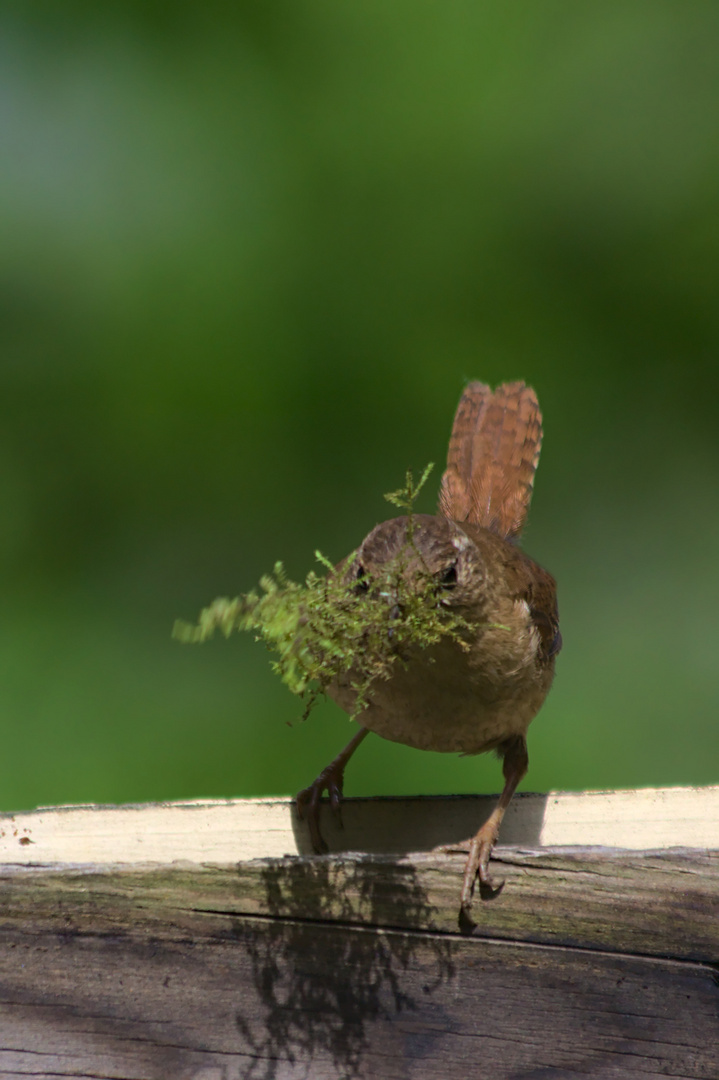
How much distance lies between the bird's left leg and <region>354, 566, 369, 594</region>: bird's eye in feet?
1.45

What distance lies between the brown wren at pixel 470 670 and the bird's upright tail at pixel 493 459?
10.6 inches

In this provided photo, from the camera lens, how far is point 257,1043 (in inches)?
56.8

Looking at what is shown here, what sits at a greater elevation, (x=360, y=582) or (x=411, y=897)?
(x=360, y=582)

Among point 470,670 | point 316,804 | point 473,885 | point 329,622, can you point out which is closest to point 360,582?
point 329,622

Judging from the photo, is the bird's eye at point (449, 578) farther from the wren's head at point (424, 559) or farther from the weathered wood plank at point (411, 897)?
the weathered wood plank at point (411, 897)

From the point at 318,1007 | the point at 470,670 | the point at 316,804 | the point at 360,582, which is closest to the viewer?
the point at 318,1007

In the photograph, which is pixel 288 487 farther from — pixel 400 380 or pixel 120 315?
pixel 120 315

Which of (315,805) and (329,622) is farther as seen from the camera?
(315,805)

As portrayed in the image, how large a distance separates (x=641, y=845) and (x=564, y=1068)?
58 centimetres

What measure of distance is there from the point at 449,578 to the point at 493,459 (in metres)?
0.98

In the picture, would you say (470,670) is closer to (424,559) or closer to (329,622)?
(424,559)

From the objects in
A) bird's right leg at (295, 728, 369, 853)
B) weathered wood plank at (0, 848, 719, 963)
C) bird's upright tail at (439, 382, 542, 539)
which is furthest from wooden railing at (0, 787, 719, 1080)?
bird's upright tail at (439, 382, 542, 539)

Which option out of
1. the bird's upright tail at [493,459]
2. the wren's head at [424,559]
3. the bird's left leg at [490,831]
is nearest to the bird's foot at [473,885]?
the bird's left leg at [490,831]

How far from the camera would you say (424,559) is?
5.76 feet
